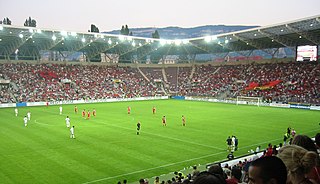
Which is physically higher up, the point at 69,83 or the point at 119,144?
the point at 69,83

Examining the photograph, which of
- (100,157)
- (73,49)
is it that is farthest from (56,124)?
(73,49)

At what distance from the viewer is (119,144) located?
25078 mm

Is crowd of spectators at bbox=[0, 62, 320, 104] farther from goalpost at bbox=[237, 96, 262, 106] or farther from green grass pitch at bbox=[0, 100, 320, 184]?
green grass pitch at bbox=[0, 100, 320, 184]

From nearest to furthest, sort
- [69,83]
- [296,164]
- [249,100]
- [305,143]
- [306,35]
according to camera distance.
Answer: [296,164] < [305,143] < [306,35] < [249,100] < [69,83]

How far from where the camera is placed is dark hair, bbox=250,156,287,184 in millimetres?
2701

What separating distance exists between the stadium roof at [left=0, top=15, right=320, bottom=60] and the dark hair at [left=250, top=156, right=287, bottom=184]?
168ft

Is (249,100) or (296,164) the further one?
(249,100)

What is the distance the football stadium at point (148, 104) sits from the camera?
1938 cm

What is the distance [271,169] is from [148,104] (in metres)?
57.9

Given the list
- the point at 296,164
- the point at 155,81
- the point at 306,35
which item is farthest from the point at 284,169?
the point at 155,81

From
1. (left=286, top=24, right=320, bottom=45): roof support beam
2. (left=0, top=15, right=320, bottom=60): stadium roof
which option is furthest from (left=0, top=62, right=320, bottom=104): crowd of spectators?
(left=286, top=24, right=320, bottom=45): roof support beam

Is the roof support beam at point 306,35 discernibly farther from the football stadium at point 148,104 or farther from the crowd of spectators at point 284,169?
the crowd of spectators at point 284,169

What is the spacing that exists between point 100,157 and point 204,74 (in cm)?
6546

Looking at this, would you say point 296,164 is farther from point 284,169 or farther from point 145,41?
point 145,41
